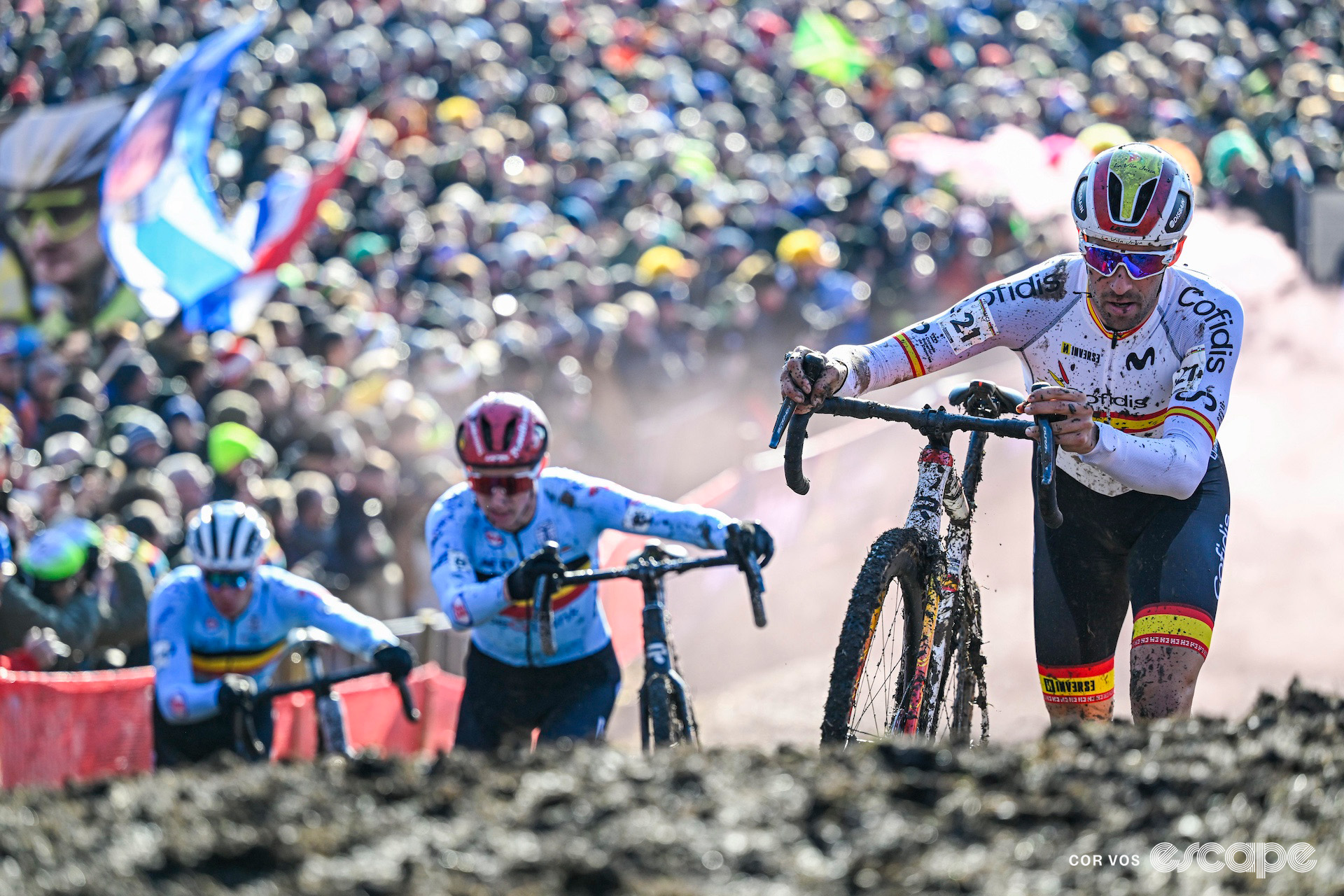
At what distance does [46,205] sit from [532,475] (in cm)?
742

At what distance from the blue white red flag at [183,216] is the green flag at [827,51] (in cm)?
1026

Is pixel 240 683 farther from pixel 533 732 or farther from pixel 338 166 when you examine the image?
pixel 338 166

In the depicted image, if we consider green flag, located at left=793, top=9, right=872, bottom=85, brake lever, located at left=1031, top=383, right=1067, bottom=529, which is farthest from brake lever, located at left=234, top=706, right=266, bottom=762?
green flag, located at left=793, top=9, right=872, bottom=85

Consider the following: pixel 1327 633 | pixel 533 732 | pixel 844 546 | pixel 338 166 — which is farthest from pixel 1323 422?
pixel 533 732

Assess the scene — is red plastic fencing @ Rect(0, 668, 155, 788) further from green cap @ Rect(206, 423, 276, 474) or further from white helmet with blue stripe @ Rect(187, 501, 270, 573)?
green cap @ Rect(206, 423, 276, 474)

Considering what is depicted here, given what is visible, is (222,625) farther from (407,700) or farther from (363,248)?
(363,248)

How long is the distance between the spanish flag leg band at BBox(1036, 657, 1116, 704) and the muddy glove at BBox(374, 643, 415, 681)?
2890mm

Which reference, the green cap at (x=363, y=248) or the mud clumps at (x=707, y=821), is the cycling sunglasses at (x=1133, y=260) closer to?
the mud clumps at (x=707, y=821)

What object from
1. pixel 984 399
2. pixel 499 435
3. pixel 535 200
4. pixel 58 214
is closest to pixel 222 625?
pixel 499 435

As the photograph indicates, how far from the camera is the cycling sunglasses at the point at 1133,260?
19.8ft

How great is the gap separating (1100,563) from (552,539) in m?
2.50

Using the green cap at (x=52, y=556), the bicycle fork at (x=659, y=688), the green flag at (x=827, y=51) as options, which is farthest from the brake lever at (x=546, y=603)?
the green flag at (x=827, y=51)

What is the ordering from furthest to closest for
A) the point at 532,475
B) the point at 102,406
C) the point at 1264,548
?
the point at 1264,548 < the point at 102,406 < the point at 532,475

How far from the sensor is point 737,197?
18.0 m
